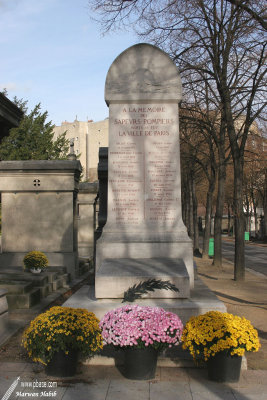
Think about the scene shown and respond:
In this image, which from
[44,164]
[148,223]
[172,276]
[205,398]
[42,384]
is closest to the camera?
[205,398]

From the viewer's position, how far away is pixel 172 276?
640 cm

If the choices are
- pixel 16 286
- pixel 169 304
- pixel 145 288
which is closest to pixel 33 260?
pixel 16 286

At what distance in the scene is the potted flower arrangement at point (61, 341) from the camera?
5.04 m

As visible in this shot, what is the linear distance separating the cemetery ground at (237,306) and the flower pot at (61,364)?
0.87 metres

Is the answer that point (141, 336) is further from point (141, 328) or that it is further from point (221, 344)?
point (221, 344)

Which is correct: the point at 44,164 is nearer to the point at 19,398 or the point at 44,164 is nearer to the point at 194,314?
the point at 194,314

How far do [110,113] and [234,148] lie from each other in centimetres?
833

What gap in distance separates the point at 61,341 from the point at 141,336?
898 mm

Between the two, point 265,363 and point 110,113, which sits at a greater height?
point 110,113

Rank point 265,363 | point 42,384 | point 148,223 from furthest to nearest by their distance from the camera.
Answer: point 148,223, point 265,363, point 42,384

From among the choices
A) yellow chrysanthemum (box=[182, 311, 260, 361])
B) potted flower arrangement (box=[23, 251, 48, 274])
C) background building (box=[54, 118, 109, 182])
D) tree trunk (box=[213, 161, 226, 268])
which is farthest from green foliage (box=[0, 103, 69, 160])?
background building (box=[54, 118, 109, 182])

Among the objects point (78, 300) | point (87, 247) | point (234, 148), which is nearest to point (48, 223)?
point (87, 247)

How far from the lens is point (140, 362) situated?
505 centimetres

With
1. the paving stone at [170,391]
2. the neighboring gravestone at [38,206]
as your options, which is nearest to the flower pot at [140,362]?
the paving stone at [170,391]
